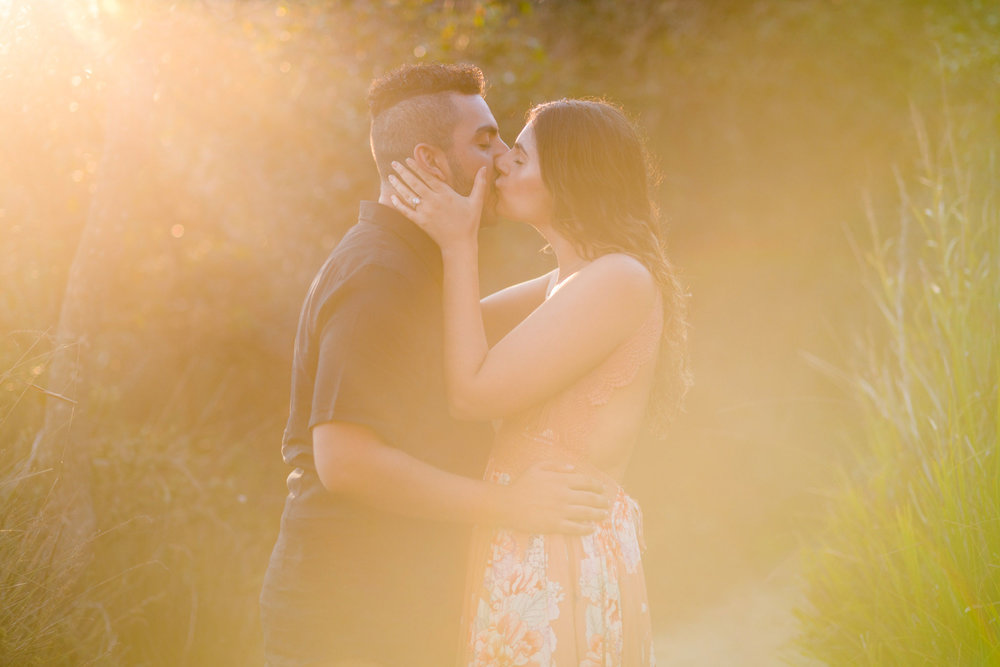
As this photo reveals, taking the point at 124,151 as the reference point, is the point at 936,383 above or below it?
below

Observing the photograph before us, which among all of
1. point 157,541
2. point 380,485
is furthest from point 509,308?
point 157,541

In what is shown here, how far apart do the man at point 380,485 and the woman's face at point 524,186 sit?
0.38 meters

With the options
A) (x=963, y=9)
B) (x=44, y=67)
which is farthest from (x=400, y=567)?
(x=963, y=9)

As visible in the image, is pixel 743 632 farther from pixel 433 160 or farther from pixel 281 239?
pixel 433 160

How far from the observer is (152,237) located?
5273mm

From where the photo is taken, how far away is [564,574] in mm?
2484

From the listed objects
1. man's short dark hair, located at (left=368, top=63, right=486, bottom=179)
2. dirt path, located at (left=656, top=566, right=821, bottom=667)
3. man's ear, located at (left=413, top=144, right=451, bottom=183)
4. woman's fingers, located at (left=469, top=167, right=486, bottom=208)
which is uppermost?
man's short dark hair, located at (left=368, top=63, right=486, bottom=179)

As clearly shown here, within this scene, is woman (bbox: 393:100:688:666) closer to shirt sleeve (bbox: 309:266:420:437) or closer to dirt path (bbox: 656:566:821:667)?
shirt sleeve (bbox: 309:266:420:437)

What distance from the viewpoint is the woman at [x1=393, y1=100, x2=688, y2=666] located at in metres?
2.46

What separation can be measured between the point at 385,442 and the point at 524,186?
1.04m

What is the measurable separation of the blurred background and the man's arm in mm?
1077

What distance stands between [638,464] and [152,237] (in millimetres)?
3886

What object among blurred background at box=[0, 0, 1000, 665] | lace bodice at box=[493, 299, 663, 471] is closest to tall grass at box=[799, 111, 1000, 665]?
blurred background at box=[0, 0, 1000, 665]

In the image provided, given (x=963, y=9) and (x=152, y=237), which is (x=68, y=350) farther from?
(x=963, y=9)
